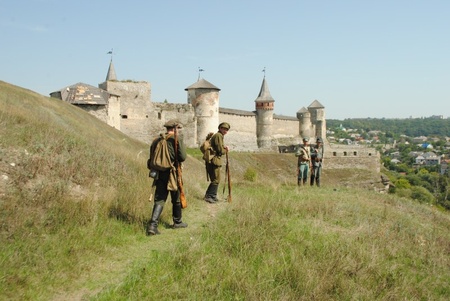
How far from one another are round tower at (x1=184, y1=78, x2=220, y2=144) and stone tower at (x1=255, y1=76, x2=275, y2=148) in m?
12.7

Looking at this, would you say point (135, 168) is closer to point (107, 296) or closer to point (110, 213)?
point (110, 213)

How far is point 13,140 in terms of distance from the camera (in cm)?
821

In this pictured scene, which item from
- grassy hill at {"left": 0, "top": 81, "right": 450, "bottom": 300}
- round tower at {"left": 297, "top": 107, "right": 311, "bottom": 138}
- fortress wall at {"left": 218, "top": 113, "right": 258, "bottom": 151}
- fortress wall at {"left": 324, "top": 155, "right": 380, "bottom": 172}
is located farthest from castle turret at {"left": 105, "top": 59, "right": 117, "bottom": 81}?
grassy hill at {"left": 0, "top": 81, "right": 450, "bottom": 300}

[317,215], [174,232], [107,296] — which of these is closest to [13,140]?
A: [174,232]

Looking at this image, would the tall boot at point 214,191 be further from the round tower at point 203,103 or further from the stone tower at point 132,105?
the round tower at point 203,103

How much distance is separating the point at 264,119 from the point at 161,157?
4707 cm

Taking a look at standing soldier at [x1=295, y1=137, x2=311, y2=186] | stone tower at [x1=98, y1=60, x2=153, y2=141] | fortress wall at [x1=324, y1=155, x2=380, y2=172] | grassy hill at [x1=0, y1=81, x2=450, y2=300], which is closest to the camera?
grassy hill at [x1=0, y1=81, x2=450, y2=300]

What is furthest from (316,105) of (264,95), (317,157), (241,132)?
(317,157)

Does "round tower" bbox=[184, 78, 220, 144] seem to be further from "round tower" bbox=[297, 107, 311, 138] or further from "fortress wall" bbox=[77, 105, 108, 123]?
"round tower" bbox=[297, 107, 311, 138]

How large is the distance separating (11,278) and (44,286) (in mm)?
351

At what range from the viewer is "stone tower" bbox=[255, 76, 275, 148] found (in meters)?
53.2

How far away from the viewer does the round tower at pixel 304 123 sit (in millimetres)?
62781

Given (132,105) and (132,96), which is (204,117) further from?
(132,96)

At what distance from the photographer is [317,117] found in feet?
208
